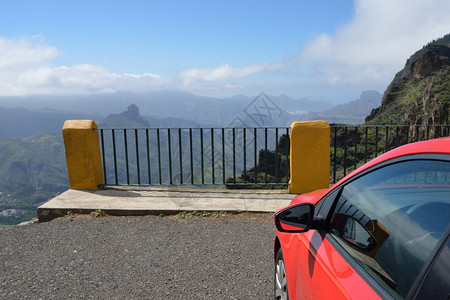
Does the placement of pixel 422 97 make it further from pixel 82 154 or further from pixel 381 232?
pixel 381 232

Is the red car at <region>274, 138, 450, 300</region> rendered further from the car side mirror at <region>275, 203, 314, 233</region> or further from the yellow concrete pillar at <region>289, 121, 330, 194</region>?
the yellow concrete pillar at <region>289, 121, 330, 194</region>

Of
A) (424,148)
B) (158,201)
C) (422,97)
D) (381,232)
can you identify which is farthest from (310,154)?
(422,97)

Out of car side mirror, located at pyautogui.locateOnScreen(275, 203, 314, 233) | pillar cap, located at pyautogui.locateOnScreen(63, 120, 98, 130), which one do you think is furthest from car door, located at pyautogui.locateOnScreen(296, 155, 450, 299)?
pillar cap, located at pyautogui.locateOnScreen(63, 120, 98, 130)

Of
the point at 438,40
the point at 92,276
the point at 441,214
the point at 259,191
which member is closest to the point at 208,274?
the point at 92,276

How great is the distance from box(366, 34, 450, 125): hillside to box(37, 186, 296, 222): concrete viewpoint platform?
26449 mm

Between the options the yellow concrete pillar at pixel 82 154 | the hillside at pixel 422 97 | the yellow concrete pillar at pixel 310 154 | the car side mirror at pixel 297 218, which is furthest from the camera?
the hillside at pixel 422 97

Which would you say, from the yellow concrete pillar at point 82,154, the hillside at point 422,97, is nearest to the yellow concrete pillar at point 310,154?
the yellow concrete pillar at point 82,154

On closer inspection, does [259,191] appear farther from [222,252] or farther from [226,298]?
[226,298]

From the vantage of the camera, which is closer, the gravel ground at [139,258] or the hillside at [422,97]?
the gravel ground at [139,258]

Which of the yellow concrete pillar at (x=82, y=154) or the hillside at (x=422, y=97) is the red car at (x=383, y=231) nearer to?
the yellow concrete pillar at (x=82, y=154)

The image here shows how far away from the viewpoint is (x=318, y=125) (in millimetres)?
6473

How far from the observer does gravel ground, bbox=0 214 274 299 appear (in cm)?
351

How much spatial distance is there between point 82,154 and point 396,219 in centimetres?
689

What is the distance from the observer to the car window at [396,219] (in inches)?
45.3
